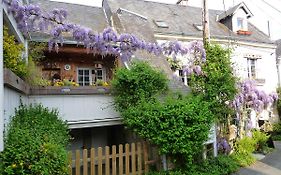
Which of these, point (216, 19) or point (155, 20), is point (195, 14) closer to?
point (216, 19)

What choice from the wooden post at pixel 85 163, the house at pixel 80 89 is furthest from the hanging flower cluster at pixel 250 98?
the wooden post at pixel 85 163

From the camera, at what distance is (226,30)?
17.9 m

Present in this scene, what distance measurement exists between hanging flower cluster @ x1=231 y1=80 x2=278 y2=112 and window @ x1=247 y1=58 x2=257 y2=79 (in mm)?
1881

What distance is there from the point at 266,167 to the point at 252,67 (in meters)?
9.57

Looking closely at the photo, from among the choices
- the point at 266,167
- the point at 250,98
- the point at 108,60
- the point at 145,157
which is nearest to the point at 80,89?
Answer: the point at 145,157

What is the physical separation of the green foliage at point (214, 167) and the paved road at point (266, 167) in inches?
13.7

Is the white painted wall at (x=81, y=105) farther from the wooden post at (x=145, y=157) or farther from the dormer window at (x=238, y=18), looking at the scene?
the dormer window at (x=238, y=18)

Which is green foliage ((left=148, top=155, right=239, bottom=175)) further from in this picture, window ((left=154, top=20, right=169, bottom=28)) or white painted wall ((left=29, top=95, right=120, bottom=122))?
window ((left=154, top=20, right=169, bottom=28))

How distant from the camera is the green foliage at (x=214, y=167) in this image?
789cm

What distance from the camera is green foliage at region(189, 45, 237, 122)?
9.47 metres

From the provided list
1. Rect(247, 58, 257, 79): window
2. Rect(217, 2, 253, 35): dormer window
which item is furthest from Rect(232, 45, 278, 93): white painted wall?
Rect(217, 2, 253, 35): dormer window

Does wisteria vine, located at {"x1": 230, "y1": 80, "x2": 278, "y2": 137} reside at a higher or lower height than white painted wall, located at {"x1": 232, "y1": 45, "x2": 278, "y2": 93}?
lower

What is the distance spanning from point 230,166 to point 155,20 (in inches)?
403

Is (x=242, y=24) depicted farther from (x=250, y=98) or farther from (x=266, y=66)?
(x=250, y=98)
